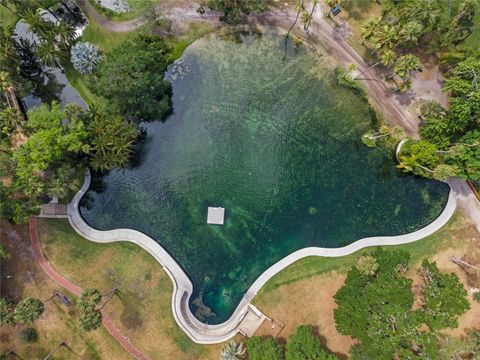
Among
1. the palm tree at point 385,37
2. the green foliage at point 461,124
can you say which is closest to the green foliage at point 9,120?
the palm tree at point 385,37

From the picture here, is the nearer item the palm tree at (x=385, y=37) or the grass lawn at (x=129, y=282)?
the palm tree at (x=385, y=37)

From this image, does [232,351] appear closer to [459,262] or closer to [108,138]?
[108,138]

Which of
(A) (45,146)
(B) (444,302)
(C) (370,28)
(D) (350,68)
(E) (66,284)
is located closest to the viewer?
(A) (45,146)

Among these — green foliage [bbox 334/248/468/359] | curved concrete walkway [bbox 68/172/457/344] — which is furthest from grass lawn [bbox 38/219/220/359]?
green foliage [bbox 334/248/468/359]

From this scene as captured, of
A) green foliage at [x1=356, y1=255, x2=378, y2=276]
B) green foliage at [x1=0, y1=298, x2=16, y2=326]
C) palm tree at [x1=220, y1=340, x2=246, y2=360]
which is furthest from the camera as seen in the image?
green foliage at [x1=356, y1=255, x2=378, y2=276]

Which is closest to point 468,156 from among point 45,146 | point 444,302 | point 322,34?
point 444,302

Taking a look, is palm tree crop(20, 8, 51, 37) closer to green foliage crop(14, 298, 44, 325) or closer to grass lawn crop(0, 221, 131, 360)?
grass lawn crop(0, 221, 131, 360)

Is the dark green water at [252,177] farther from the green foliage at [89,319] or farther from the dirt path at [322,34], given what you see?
the green foliage at [89,319]
